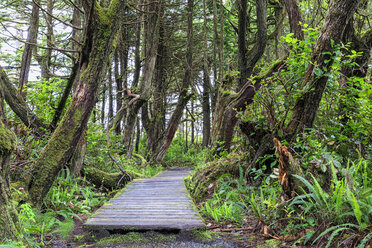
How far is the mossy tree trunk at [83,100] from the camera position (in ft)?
14.1

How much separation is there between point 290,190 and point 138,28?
39.2 feet

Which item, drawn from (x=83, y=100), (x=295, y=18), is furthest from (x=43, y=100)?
(x=295, y=18)

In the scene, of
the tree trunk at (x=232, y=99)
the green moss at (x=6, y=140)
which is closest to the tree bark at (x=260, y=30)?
the tree trunk at (x=232, y=99)

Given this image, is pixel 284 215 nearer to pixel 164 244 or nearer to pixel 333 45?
pixel 164 244

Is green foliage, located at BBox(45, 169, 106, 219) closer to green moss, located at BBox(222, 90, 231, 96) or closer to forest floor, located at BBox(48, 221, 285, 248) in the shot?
forest floor, located at BBox(48, 221, 285, 248)

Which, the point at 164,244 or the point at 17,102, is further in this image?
the point at 17,102

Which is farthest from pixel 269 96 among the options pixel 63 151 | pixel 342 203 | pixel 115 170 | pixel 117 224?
pixel 115 170

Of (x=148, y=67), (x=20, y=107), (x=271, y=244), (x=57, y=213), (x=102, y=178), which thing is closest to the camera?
(x=271, y=244)

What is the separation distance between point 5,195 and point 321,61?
13.9 feet

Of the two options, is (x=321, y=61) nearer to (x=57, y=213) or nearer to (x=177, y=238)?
(x=177, y=238)

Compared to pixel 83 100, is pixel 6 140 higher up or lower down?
lower down

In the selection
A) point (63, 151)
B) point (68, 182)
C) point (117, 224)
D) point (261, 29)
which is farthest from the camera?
point (261, 29)

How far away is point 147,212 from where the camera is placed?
14.5ft

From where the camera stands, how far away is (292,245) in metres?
2.76
